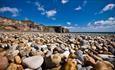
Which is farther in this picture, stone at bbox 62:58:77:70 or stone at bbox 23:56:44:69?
stone at bbox 23:56:44:69

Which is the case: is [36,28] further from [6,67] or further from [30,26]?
[6,67]

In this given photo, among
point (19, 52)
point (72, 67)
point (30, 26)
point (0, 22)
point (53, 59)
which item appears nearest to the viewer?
point (72, 67)

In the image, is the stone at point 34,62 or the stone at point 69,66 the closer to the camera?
the stone at point 69,66

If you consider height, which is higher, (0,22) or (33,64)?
(0,22)

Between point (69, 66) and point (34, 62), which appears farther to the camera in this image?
point (34, 62)

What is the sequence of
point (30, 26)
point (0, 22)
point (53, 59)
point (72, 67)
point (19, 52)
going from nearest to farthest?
point (72, 67), point (53, 59), point (19, 52), point (0, 22), point (30, 26)

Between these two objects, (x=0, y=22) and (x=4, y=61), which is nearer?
(x=4, y=61)

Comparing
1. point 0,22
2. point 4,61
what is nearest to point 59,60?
point 4,61

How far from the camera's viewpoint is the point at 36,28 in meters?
74.9

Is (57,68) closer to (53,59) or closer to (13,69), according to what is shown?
(53,59)

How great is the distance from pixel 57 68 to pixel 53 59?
179 millimetres

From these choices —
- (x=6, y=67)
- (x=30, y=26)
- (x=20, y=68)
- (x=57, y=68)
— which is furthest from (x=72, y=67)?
(x=30, y=26)

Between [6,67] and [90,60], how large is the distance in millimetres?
1586

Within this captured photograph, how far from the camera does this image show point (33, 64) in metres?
2.88
